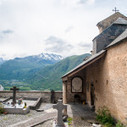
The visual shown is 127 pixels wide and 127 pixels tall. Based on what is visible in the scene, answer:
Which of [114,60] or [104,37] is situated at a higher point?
[104,37]

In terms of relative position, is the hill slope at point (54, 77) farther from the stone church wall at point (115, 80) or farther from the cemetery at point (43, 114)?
the stone church wall at point (115, 80)

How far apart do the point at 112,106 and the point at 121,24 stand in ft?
27.4

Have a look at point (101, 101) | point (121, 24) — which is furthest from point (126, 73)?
point (121, 24)

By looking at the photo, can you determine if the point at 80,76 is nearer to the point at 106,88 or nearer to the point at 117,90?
the point at 106,88

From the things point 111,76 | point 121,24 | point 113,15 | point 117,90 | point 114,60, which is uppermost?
point 113,15

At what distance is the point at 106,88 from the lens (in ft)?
31.6

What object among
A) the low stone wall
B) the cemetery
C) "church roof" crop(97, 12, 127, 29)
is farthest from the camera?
the low stone wall

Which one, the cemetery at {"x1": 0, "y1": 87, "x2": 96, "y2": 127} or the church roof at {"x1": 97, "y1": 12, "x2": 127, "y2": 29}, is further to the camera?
the church roof at {"x1": 97, "y1": 12, "x2": 127, "y2": 29}

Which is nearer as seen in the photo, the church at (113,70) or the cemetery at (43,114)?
the church at (113,70)

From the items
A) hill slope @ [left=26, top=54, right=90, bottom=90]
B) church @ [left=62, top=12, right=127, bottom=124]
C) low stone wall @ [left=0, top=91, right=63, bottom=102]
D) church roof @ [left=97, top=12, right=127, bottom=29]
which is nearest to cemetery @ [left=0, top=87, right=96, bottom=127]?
Answer: low stone wall @ [left=0, top=91, right=63, bottom=102]

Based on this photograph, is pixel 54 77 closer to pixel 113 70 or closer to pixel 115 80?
pixel 113 70

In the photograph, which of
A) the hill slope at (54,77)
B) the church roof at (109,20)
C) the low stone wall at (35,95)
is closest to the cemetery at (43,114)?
the low stone wall at (35,95)

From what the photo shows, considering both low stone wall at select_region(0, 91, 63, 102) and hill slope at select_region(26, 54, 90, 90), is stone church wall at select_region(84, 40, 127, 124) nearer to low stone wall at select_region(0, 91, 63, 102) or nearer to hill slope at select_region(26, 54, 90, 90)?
low stone wall at select_region(0, 91, 63, 102)

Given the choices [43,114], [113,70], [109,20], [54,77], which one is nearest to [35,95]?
[43,114]
